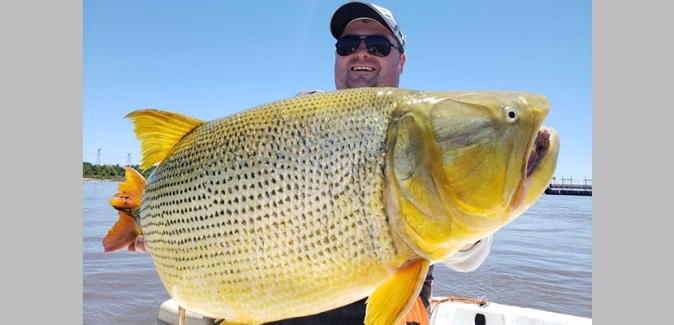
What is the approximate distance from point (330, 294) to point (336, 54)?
2909 mm

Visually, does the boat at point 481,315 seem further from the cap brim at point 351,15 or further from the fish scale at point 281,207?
the cap brim at point 351,15

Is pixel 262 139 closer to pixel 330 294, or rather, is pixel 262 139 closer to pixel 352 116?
pixel 352 116

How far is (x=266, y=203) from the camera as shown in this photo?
5.84ft

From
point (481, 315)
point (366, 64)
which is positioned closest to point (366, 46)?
point (366, 64)

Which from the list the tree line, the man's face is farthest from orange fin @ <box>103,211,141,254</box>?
the tree line

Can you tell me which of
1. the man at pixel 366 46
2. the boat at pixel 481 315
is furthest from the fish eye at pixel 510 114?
the boat at pixel 481 315

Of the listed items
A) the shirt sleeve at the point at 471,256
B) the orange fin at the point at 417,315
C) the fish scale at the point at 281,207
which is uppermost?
the fish scale at the point at 281,207

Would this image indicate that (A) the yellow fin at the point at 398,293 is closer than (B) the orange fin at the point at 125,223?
Yes

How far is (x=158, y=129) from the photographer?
2.46 m

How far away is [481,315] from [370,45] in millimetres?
3931

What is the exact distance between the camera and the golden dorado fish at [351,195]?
5.02 ft

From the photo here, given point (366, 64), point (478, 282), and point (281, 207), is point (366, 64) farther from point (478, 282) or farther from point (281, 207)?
point (478, 282)

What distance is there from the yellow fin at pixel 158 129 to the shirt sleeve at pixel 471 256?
6.30 ft

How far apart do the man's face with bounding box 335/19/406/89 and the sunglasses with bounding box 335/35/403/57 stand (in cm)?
3
